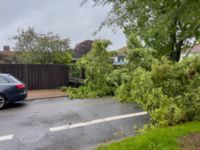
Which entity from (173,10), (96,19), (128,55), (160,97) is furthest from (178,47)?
(173,10)

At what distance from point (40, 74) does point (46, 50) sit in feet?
12.0

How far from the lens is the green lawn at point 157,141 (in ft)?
16.4

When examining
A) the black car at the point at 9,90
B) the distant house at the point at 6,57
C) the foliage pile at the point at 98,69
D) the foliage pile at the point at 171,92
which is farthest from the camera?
the distant house at the point at 6,57

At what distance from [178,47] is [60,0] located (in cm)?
869

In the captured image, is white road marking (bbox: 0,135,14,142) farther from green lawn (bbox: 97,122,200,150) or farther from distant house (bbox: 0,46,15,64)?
distant house (bbox: 0,46,15,64)

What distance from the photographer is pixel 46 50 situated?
1848cm

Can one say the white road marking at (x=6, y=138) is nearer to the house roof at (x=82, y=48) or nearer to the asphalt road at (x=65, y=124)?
the asphalt road at (x=65, y=124)

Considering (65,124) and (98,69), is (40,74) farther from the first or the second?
(65,124)

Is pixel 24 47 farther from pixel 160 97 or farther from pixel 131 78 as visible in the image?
pixel 160 97

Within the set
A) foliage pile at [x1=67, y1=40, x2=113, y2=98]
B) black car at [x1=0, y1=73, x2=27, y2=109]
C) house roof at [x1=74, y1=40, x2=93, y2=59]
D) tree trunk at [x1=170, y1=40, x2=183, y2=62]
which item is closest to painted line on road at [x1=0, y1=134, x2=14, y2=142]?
black car at [x1=0, y1=73, x2=27, y2=109]

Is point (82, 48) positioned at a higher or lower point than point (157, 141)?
higher

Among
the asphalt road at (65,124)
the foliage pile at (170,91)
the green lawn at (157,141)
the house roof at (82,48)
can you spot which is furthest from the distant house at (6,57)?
the green lawn at (157,141)

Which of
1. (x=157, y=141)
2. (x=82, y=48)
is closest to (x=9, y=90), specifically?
(x=157, y=141)

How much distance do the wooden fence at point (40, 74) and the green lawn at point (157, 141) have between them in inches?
417
